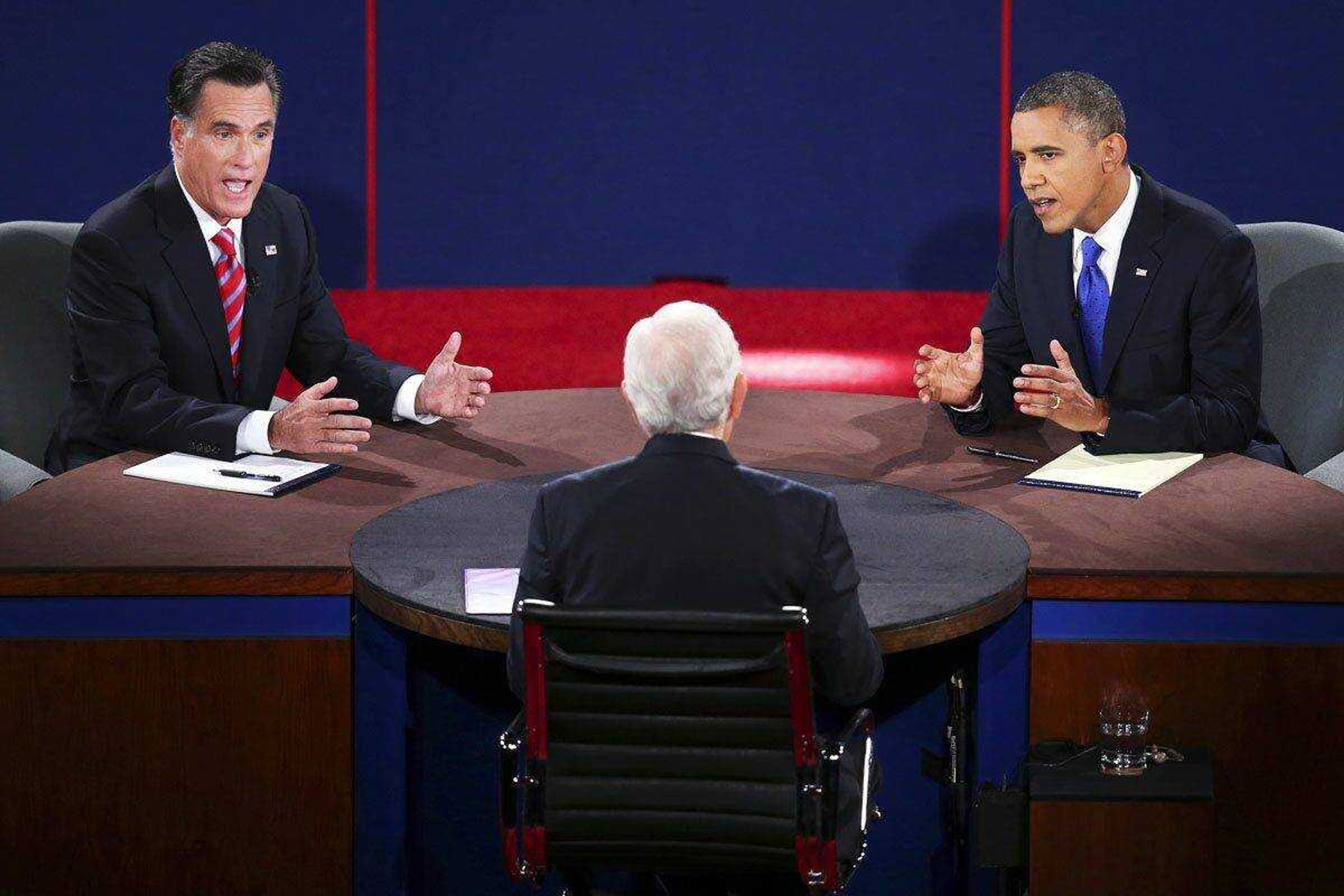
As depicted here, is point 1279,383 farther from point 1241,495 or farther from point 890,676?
point 890,676

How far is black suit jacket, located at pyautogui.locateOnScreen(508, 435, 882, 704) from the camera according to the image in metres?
1.82

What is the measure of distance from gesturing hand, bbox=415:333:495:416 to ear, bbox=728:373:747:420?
1303 mm

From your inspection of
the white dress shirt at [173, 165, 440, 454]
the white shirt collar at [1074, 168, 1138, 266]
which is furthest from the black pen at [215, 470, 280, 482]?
the white shirt collar at [1074, 168, 1138, 266]

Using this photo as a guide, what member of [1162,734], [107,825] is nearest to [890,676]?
[1162,734]

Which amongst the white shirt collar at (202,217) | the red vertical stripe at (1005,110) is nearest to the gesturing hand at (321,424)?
the white shirt collar at (202,217)

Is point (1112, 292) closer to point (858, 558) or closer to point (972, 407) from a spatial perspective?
point (972, 407)

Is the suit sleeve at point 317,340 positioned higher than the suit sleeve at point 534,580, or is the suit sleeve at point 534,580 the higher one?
the suit sleeve at point 317,340

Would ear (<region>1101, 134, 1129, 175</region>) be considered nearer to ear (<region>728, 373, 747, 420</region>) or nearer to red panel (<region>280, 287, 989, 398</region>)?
red panel (<region>280, 287, 989, 398</region>)

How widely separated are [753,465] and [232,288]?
124 centimetres

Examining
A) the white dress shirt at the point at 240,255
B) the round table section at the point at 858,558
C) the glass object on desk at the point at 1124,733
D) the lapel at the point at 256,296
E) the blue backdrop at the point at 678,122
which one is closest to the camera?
the round table section at the point at 858,558

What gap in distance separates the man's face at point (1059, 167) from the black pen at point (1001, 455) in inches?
24.4

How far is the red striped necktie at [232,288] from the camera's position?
11.0ft

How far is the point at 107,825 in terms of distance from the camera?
2.37 metres

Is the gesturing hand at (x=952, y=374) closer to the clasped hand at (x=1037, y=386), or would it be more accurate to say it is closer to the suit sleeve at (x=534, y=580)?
the clasped hand at (x=1037, y=386)
